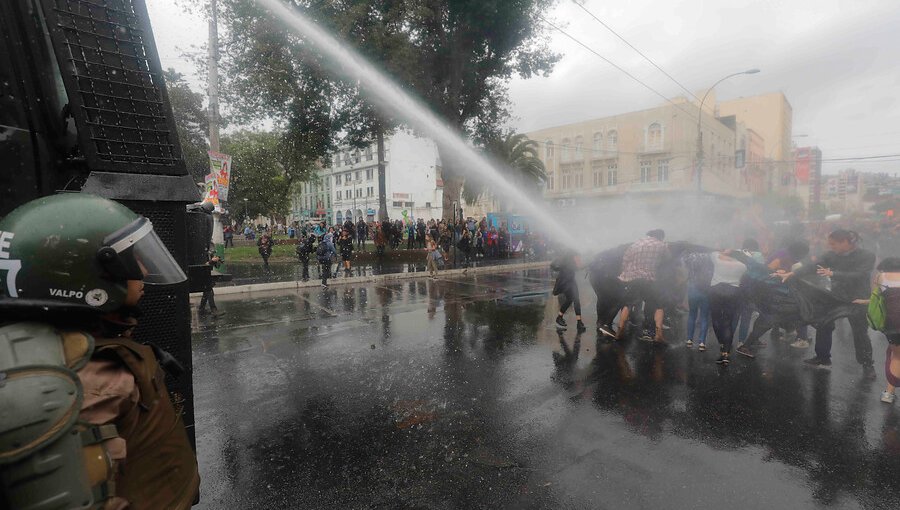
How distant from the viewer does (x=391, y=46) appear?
1630 cm

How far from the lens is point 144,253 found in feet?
4.63

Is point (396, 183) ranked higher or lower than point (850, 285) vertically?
higher

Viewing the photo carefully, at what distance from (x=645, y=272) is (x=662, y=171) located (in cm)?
2939

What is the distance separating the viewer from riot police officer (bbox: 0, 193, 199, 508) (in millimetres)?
951

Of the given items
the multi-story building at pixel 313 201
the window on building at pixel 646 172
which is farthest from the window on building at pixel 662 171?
the multi-story building at pixel 313 201

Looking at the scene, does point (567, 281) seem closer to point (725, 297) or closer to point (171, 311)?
point (725, 297)

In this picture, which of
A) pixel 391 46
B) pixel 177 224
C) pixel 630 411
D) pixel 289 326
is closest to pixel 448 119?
pixel 391 46

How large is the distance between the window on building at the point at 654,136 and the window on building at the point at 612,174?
270 cm

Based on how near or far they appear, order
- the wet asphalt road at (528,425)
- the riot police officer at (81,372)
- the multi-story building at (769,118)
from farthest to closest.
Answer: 1. the multi-story building at (769,118)
2. the wet asphalt road at (528,425)
3. the riot police officer at (81,372)

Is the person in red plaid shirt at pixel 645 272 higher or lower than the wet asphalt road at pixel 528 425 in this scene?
higher

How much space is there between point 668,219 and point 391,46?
12947 mm

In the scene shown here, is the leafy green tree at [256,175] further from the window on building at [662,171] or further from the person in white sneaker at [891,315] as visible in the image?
the person in white sneaker at [891,315]

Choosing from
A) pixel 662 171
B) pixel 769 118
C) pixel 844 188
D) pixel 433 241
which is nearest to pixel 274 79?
pixel 433 241

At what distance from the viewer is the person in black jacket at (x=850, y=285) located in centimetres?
560
